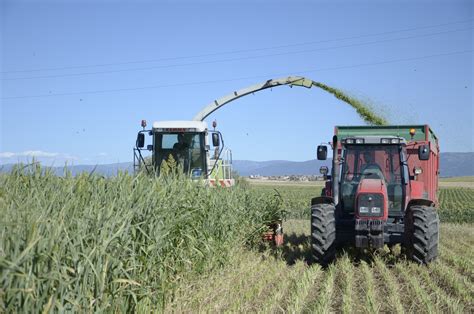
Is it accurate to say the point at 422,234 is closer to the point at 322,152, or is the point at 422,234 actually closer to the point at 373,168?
the point at 373,168

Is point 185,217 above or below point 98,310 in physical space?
above

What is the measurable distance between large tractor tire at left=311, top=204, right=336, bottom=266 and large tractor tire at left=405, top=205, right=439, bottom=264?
3.87 feet

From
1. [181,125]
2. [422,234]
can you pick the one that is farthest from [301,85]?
[422,234]

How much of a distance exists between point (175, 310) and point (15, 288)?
2491 millimetres

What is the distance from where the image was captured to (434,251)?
8.58 m

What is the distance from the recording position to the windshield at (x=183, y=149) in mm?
11766

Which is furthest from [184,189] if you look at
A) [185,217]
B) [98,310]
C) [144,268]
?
[98,310]

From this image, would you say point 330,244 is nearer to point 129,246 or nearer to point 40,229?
point 129,246

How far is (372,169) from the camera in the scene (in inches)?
372

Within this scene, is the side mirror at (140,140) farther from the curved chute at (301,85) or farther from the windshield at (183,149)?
the curved chute at (301,85)

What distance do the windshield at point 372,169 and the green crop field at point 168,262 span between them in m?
1.03

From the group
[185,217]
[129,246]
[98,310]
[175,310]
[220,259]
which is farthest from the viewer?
[220,259]

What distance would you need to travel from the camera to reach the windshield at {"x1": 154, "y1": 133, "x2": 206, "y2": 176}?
11.8 m

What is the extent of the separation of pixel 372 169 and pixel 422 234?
4.88ft
